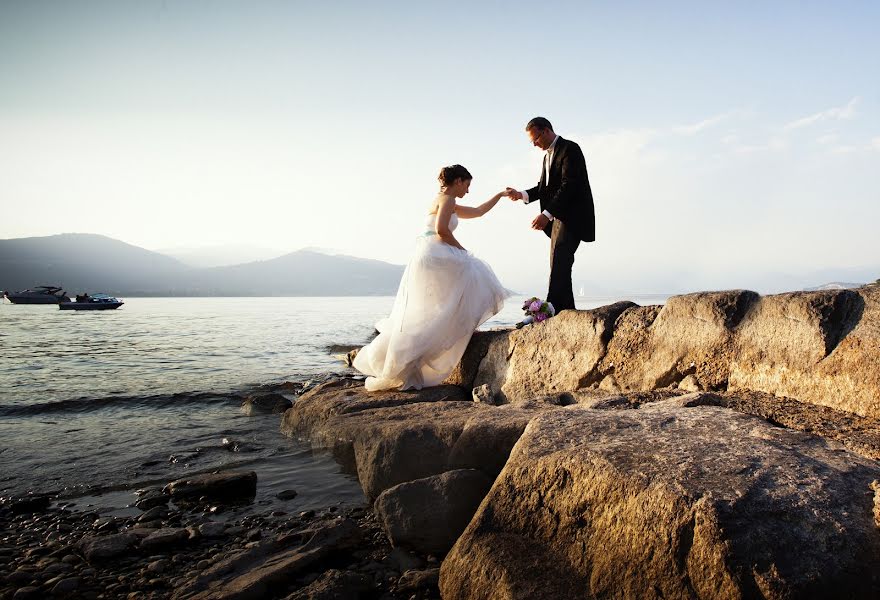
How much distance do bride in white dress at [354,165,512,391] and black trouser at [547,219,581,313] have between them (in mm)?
767

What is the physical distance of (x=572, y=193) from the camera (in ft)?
21.4

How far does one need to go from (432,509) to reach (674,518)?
5.24ft

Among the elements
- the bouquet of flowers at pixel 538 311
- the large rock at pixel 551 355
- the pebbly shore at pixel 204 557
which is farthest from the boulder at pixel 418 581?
the bouquet of flowers at pixel 538 311

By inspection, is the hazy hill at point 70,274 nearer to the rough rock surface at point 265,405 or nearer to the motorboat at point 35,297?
the motorboat at point 35,297

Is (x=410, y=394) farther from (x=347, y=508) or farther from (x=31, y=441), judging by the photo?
(x=31, y=441)

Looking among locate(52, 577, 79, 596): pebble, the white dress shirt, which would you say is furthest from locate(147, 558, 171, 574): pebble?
the white dress shirt

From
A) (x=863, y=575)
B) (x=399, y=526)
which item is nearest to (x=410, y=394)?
(x=399, y=526)

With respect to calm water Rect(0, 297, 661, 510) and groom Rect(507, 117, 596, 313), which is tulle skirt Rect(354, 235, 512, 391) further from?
calm water Rect(0, 297, 661, 510)

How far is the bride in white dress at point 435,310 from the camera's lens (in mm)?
6309

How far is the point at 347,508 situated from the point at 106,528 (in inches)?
70.0

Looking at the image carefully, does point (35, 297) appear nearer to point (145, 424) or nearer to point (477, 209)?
point (145, 424)

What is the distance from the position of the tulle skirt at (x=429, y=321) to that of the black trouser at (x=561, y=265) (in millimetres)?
904

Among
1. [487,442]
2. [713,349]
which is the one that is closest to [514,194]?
[713,349]

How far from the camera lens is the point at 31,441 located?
246 inches
